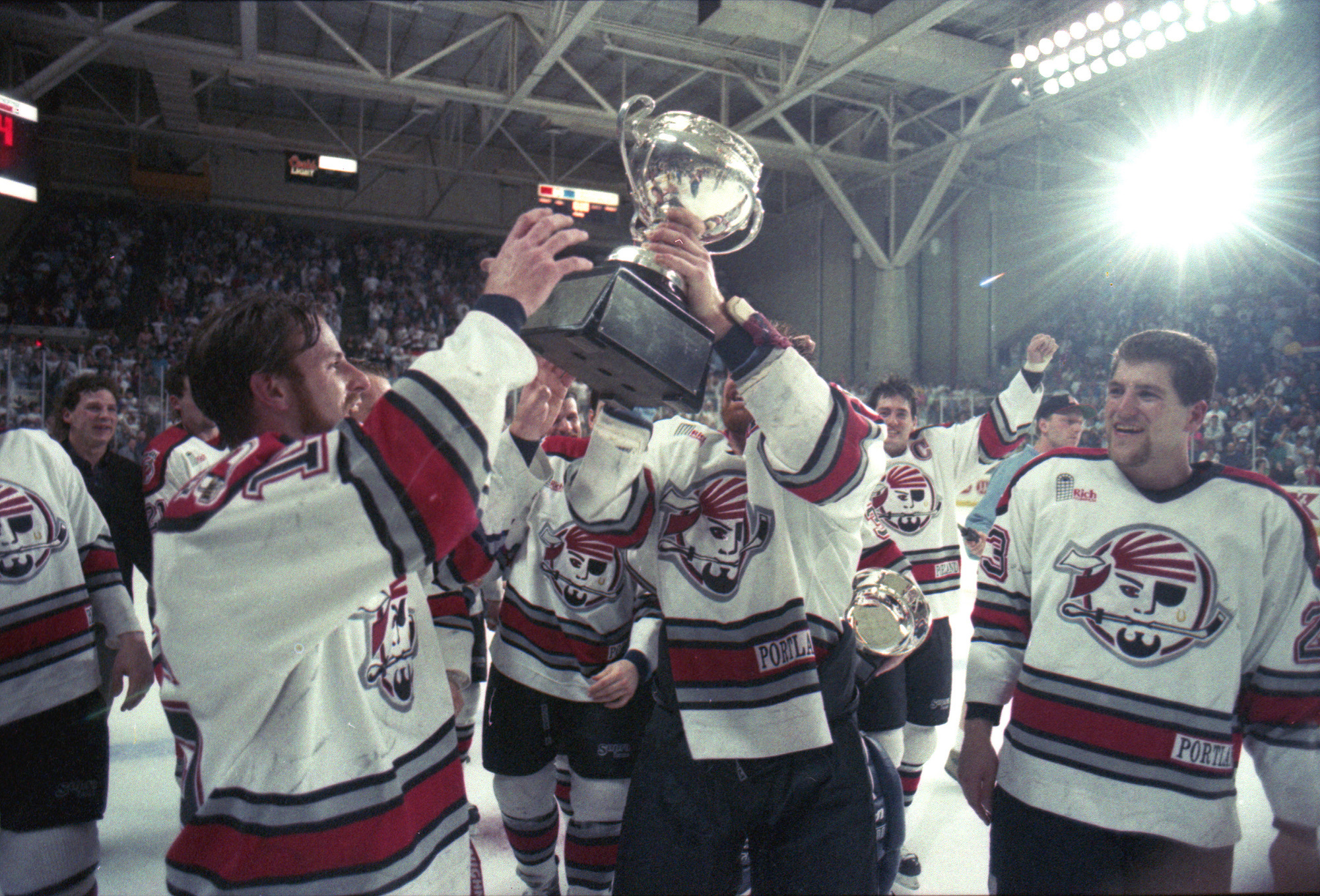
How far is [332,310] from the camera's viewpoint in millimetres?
2775

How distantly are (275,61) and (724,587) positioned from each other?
1.18 metres

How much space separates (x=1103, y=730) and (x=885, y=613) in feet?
1.41

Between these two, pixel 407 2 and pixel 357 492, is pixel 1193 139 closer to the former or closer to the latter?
pixel 407 2

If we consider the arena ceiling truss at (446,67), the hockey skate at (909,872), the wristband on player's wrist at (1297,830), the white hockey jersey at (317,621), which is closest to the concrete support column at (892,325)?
the arena ceiling truss at (446,67)

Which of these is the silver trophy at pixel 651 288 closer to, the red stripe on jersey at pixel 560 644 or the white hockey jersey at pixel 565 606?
the white hockey jersey at pixel 565 606

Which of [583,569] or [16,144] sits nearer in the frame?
[16,144]

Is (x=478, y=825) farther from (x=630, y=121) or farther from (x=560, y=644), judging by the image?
(x=630, y=121)

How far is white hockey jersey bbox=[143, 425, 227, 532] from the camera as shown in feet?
9.30

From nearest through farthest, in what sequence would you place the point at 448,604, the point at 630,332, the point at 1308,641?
the point at 630,332
the point at 1308,641
the point at 448,604

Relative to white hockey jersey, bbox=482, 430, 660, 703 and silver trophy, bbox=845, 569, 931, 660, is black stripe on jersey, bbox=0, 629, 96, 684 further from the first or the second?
silver trophy, bbox=845, 569, 931, 660

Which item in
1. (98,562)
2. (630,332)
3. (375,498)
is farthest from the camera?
(98,562)

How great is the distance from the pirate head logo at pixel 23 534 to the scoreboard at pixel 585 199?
204 cm

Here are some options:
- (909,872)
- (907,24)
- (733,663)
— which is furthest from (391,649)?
(907,24)

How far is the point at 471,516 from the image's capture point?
834mm
